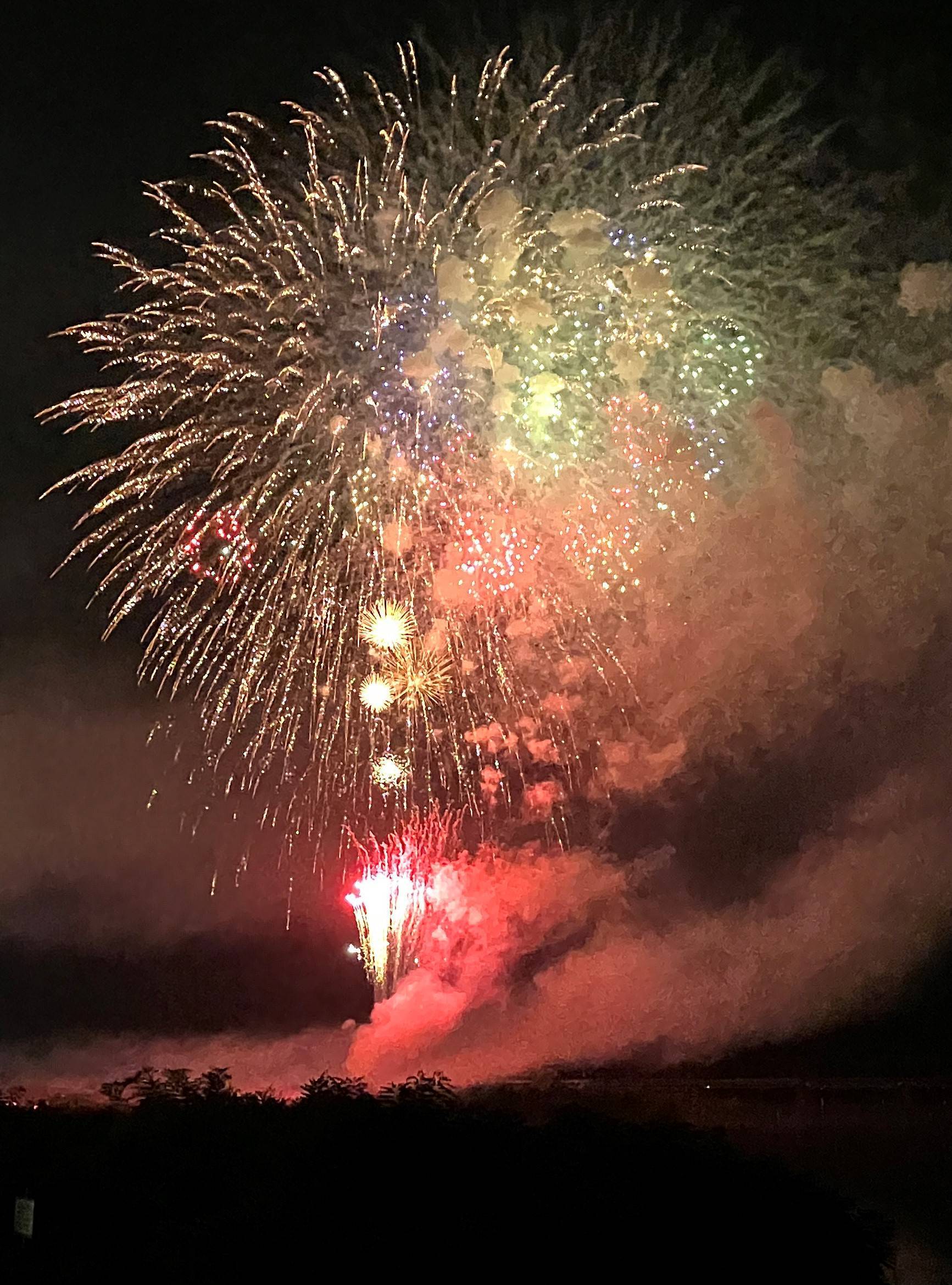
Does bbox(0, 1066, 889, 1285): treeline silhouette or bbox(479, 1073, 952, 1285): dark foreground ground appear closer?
bbox(0, 1066, 889, 1285): treeline silhouette

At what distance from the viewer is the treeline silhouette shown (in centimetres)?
741

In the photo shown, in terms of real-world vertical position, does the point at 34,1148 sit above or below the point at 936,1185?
above

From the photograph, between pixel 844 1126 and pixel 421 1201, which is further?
pixel 844 1126

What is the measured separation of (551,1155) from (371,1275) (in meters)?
1.56

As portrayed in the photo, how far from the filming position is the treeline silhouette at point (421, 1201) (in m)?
7.41

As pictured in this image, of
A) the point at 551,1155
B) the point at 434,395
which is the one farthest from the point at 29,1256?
the point at 434,395

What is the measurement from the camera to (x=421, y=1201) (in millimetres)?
8094

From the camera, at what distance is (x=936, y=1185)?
1322 cm

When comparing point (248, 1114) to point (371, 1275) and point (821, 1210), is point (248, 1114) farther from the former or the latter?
point (821, 1210)

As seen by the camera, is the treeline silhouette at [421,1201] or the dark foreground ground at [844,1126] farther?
the dark foreground ground at [844,1126]

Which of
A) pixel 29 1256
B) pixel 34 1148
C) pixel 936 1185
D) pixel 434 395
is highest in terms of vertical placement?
pixel 434 395

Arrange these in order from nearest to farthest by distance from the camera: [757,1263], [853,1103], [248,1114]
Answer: [757,1263], [248,1114], [853,1103]

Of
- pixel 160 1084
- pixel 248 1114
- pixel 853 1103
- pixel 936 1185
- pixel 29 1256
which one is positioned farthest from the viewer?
pixel 853 1103

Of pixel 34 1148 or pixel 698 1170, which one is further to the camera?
pixel 34 1148
